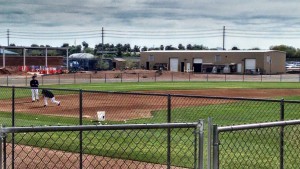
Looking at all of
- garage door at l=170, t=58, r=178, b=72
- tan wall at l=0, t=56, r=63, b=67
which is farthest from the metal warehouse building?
tan wall at l=0, t=56, r=63, b=67

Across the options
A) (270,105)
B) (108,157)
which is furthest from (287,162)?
(270,105)

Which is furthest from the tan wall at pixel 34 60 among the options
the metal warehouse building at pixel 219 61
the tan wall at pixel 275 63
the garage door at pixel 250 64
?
the tan wall at pixel 275 63

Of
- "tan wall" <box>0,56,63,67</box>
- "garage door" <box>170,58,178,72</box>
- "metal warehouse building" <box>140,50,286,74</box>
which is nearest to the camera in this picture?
"metal warehouse building" <box>140,50,286,74</box>

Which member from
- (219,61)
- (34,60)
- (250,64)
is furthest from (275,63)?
(34,60)

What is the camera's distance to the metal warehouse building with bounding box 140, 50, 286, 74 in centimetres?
9944

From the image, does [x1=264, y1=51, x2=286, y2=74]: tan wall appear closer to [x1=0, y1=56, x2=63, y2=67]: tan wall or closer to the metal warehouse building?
the metal warehouse building

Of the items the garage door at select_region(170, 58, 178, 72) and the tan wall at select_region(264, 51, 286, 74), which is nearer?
the tan wall at select_region(264, 51, 286, 74)

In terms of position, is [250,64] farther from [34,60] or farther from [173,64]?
[34,60]

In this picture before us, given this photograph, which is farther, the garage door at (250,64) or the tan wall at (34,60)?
the tan wall at (34,60)

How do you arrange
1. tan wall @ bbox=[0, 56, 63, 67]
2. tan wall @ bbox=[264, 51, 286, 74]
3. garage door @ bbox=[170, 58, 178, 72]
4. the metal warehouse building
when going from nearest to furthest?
1. the metal warehouse building
2. tan wall @ bbox=[264, 51, 286, 74]
3. tan wall @ bbox=[0, 56, 63, 67]
4. garage door @ bbox=[170, 58, 178, 72]

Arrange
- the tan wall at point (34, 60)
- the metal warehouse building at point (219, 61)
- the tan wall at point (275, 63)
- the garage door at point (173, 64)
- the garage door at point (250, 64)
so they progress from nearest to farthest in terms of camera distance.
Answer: the metal warehouse building at point (219, 61)
the tan wall at point (275, 63)
the garage door at point (250, 64)
the tan wall at point (34, 60)
the garage door at point (173, 64)

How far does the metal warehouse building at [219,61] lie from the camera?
326 feet

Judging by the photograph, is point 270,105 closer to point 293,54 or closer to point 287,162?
point 287,162

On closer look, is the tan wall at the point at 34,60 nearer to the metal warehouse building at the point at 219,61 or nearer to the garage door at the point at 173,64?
the metal warehouse building at the point at 219,61
